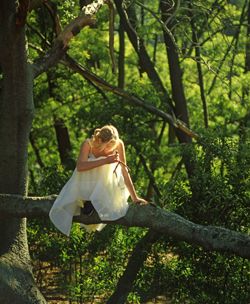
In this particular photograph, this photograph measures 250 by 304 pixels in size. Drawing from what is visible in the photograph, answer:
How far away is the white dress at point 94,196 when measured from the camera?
7992 mm

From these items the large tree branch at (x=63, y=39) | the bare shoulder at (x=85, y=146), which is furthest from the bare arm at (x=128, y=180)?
the large tree branch at (x=63, y=39)

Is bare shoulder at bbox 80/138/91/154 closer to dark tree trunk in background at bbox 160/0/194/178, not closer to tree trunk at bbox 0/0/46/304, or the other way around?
tree trunk at bbox 0/0/46/304

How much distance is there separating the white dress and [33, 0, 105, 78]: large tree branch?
179 centimetres

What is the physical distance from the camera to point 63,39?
363 inches

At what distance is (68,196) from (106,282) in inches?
88.2

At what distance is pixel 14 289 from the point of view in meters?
8.61

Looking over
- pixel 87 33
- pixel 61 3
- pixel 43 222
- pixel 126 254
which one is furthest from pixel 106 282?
pixel 87 33

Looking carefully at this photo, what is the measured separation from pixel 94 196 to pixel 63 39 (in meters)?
2.35

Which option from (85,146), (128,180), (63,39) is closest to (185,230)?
(128,180)

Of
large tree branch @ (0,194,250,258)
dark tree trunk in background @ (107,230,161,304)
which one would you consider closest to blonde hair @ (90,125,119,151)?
large tree branch @ (0,194,250,258)

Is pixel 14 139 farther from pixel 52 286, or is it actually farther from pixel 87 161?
pixel 52 286

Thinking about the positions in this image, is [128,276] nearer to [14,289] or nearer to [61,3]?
[14,289]

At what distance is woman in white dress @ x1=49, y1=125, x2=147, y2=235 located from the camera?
801 centimetres

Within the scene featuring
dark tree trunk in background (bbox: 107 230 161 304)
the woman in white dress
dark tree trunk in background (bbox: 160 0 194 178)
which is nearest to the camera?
the woman in white dress
